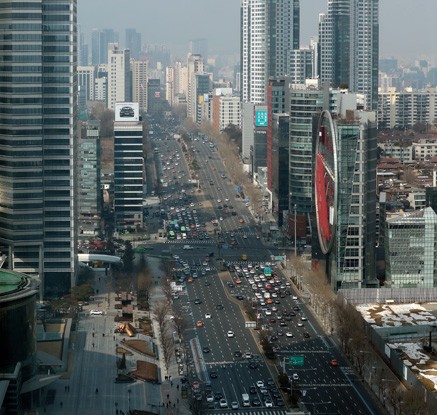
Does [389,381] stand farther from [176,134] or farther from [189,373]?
[176,134]

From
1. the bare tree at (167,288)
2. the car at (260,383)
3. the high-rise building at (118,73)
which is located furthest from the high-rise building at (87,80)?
the car at (260,383)

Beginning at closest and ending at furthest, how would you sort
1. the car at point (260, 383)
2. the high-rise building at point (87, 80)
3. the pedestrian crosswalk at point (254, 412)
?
the pedestrian crosswalk at point (254, 412) → the car at point (260, 383) → the high-rise building at point (87, 80)

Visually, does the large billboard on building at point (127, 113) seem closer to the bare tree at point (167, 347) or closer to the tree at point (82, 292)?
the tree at point (82, 292)

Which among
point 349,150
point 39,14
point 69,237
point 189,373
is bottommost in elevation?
point 189,373

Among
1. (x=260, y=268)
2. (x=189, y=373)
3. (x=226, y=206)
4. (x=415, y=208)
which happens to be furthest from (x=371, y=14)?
(x=189, y=373)

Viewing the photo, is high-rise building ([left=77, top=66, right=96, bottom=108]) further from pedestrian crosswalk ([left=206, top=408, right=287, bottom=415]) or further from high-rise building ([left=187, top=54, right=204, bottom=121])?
pedestrian crosswalk ([left=206, top=408, right=287, bottom=415])

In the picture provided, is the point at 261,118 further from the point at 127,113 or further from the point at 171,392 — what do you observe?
the point at 171,392
